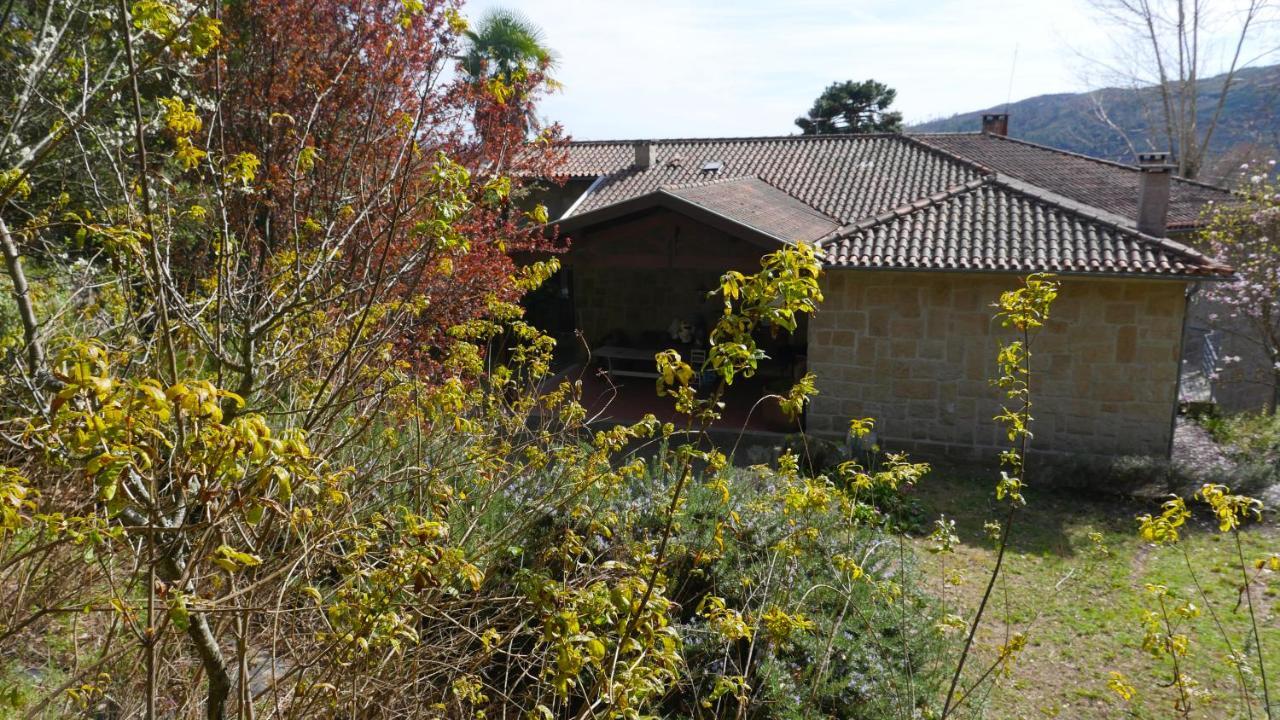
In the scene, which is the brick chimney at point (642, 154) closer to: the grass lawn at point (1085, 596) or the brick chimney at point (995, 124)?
the brick chimney at point (995, 124)

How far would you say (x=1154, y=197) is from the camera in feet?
34.6

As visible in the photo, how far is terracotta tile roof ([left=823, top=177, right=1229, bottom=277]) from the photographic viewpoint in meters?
9.39

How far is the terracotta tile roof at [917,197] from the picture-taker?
32.2ft

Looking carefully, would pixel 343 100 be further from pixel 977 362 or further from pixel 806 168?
pixel 806 168

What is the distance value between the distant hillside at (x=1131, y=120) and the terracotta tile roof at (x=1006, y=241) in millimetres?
20985

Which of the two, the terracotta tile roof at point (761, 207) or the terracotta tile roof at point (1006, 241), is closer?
the terracotta tile roof at point (1006, 241)

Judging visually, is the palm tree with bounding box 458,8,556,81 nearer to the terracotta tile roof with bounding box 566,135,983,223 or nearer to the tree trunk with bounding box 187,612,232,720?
the terracotta tile roof with bounding box 566,135,983,223

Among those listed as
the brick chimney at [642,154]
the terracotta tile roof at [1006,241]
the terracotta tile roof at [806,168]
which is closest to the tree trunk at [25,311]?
the terracotta tile roof at [1006,241]

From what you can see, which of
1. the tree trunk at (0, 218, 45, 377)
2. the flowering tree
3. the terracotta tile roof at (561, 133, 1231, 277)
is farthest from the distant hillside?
the tree trunk at (0, 218, 45, 377)

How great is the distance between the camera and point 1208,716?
16.9 feet

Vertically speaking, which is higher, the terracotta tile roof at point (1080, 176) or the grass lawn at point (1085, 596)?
the terracotta tile roof at point (1080, 176)

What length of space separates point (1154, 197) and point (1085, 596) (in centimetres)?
618

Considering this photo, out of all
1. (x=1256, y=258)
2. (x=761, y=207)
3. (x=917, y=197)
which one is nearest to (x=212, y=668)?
(x=761, y=207)

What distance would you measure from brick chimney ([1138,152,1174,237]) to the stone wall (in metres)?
1.51
